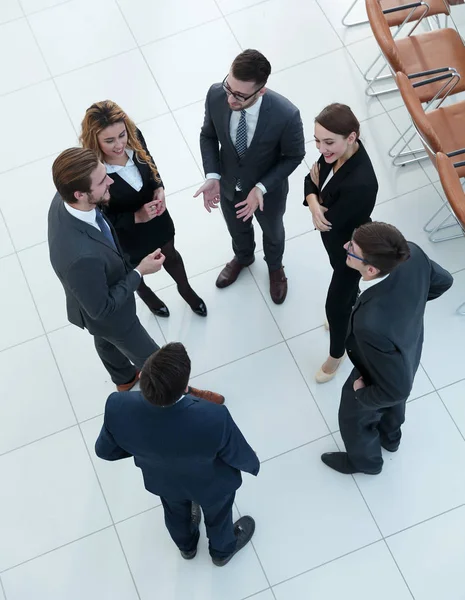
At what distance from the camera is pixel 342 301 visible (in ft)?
10.1

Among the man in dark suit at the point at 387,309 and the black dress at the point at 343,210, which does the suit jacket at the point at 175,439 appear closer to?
the man in dark suit at the point at 387,309

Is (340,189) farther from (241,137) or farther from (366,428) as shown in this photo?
(366,428)

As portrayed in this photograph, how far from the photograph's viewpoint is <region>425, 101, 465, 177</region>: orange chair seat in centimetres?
365

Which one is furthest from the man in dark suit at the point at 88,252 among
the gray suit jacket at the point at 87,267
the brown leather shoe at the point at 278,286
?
the brown leather shoe at the point at 278,286

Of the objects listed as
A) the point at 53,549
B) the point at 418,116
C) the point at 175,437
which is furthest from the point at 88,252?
the point at 418,116

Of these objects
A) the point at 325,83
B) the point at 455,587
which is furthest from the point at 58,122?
the point at 455,587

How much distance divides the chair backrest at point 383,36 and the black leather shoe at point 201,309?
1717mm

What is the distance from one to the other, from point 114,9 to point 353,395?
3.44 meters

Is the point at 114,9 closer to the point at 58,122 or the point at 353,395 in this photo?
the point at 58,122

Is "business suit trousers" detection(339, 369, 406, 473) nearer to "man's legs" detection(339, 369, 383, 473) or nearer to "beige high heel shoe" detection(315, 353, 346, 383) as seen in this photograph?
"man's legs" detection(339, 369, 383, 473)

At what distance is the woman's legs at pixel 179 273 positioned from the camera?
11.0 feet

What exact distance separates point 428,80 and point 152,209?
6.11ft

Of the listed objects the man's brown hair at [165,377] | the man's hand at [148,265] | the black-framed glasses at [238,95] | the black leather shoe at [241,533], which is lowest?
the black leather shoe at [241,533]

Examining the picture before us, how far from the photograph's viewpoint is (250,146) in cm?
287
